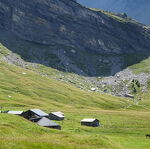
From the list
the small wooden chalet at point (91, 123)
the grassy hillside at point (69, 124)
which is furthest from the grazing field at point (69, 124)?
the small wooden chalet at point (91, 123)

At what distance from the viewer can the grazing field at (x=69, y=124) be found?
45594 millimetres

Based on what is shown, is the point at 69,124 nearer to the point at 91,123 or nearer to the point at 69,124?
the point at 69,124

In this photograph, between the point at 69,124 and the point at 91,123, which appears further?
the point at 91,123

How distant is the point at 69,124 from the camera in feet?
346

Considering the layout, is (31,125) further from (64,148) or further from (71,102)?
(71,102)

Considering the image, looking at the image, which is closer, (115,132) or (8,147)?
(8,147)

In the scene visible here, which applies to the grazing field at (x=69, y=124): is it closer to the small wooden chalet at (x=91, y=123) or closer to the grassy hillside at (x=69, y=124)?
the grassy hillside at (x=69, y=124)

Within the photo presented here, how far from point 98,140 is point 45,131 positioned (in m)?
11.7

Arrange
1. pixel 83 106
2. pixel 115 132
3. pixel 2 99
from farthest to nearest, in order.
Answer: pixel 83 106 < pixel 2 99 < pixel 115 132

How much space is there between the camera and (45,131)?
6066 centimetres

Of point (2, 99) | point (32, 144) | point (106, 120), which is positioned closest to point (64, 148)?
point (32, 144)

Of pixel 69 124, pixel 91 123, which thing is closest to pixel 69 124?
pixel 69 124

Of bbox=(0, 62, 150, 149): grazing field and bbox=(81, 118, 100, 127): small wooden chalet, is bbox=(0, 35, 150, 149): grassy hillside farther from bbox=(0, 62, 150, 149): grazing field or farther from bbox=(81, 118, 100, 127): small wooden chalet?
bbox=(81, 118, 100, 127): small wooden chalet

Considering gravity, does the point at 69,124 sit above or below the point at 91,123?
below
